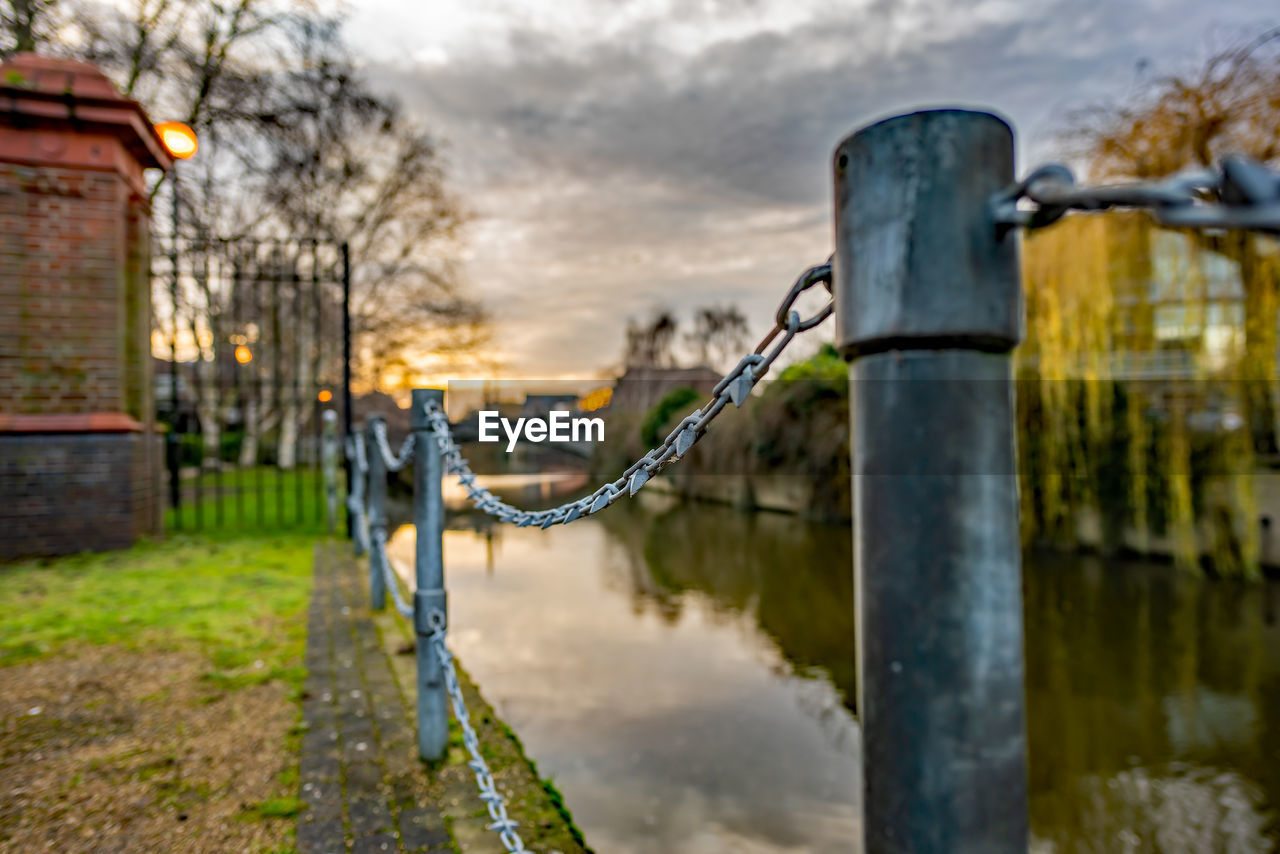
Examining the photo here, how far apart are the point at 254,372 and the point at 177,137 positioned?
1597 centimetres

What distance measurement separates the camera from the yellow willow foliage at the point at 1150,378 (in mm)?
9141

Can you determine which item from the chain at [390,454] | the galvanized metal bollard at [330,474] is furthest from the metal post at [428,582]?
the galvanized metal bollard at [330,474]

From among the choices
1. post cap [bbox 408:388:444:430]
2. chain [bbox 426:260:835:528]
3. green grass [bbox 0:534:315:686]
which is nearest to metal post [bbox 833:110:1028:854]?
chain [bbox 426:260:835:528]

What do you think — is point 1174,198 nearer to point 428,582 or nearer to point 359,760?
point 428,582

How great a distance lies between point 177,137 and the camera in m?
6.91

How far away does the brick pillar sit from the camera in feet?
21.3

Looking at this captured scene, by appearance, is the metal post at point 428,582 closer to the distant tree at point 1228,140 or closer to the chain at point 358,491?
the chain at point 358,491

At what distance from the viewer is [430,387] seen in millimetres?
3059

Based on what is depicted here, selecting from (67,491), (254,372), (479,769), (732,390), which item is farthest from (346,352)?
(254,372)

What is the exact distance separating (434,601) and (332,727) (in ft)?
2.96

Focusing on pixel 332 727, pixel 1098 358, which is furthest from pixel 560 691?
pixel 1098 358

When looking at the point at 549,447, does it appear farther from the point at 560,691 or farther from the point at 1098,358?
the point at 1098,358

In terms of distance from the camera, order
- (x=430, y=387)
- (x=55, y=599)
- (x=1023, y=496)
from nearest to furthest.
→ (x=430, y=387), (x=55, y=599), (x=1023, y=496)

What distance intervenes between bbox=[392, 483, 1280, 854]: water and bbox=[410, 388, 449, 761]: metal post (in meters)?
1.14
